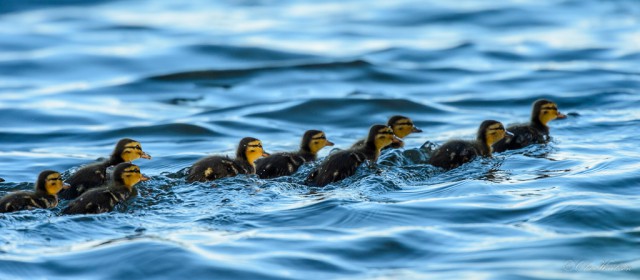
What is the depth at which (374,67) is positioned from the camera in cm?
1465

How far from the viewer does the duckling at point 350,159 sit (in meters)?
8.12

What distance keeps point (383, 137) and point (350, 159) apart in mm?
579

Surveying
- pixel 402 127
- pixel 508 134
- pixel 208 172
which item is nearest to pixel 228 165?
pixel 208 172

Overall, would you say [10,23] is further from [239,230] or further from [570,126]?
[239,230]

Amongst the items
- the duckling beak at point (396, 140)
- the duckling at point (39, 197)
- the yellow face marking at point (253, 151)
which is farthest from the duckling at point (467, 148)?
the duckling at point (39, 197)

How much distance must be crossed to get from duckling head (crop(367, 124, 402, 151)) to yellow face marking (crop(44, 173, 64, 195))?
2.36m

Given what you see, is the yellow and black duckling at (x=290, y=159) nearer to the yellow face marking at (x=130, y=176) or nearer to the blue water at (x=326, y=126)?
the blue water at (x=326, y=126)

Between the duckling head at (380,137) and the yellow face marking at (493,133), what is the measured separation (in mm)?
728

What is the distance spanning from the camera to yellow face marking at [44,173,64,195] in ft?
24.7

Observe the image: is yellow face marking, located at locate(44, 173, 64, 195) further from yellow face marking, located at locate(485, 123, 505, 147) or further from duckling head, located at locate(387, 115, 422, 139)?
yellow face marking, located at locate(485, 123, 505, 147)

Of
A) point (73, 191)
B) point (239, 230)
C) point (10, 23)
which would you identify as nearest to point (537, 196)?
point (239, 230)

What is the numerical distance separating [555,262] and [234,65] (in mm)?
9122

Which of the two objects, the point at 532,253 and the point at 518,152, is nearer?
the point at 532,253

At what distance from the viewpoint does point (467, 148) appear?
8703 millimetres
